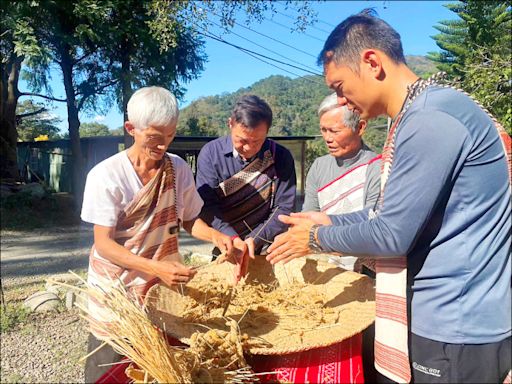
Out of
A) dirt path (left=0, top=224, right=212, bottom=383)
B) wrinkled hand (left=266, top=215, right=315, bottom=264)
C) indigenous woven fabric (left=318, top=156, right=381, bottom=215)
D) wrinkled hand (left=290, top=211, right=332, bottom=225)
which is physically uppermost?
indigenous woven fabric (left=318, top=156, right=381, bottom=215)

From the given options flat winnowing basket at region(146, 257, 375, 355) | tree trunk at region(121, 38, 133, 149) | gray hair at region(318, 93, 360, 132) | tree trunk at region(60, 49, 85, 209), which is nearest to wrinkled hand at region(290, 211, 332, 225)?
flat winnowing basket at region(146, 257, 375, 355)

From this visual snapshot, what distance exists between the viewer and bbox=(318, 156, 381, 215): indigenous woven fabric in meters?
2.44

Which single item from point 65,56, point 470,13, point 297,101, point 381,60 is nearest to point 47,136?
point 65,56

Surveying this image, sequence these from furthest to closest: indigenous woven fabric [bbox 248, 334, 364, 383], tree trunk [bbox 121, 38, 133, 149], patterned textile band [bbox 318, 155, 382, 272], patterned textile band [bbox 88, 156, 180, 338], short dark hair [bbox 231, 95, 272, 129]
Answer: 1. tree trunk [bbox 121, 38, 133, 149]
2. short dark hair [bbox 231, 95, 272, 129]
3. patterned textile band [bbox 318, 155, 382, 272]
4. patterned textile band [bbox 88, 156, 180, 338]
5. indigenous woven fabric [bbox 248, 334, 364, 383]

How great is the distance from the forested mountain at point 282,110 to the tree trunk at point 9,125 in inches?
404

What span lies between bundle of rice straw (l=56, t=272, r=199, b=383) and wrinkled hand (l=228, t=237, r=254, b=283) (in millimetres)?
704

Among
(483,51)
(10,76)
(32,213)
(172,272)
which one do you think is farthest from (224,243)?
(10,76)

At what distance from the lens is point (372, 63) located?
139 centimetres

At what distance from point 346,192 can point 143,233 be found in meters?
1.13

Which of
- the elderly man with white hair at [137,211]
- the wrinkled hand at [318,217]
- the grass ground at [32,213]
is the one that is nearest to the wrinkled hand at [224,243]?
the elderly man with white hair at [137,211]

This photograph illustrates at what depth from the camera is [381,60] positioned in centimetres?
138

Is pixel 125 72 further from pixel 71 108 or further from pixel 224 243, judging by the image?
pixel 224 243

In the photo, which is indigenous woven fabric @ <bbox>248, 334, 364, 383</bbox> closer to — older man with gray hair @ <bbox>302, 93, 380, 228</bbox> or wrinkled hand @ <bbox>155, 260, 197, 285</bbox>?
wrinkled hand @ <bbox>155, 260, 197, 285</bbox>

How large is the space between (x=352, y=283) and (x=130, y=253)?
955 mm
